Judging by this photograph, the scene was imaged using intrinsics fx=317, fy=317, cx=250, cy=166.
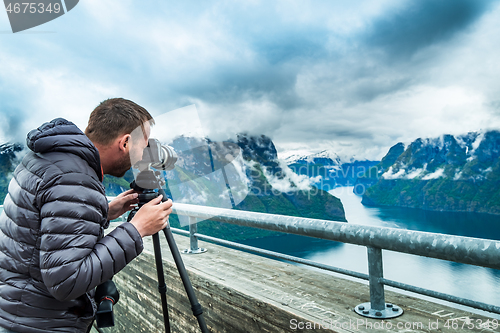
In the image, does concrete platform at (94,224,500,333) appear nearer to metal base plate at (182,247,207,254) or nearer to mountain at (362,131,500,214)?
metal base plate at (182,247,207,254)

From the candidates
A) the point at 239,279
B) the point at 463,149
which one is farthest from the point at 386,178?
the point at 239,279

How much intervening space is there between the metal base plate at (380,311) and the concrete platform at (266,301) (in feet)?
0.09

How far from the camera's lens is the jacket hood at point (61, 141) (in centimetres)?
120

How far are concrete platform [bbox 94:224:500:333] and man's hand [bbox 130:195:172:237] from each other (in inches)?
34.6

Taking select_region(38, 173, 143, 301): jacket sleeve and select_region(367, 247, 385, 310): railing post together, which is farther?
select_region(367, 247, 385, 310): railing post

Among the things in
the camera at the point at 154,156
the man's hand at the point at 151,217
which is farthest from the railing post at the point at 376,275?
the camera at the point at 154,156

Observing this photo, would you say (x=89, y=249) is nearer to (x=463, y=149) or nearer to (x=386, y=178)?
(x=463, y=149)

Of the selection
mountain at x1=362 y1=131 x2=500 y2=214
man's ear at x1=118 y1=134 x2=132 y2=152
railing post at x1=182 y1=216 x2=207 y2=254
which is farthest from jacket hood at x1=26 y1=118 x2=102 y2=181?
mountain at x1=362 y1=131 x2=500 y2=214

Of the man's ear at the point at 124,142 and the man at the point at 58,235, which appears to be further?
the man's ear at the point at 124,142

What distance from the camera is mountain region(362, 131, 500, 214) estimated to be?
100 meters

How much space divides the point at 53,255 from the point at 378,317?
1549 mm

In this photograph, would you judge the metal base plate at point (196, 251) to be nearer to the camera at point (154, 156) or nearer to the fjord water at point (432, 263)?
the camera at point (154, 156)

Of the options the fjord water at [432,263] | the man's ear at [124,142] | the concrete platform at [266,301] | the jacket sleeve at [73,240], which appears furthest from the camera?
the fjord water at [432,263]

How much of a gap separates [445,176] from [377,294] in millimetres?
135010
